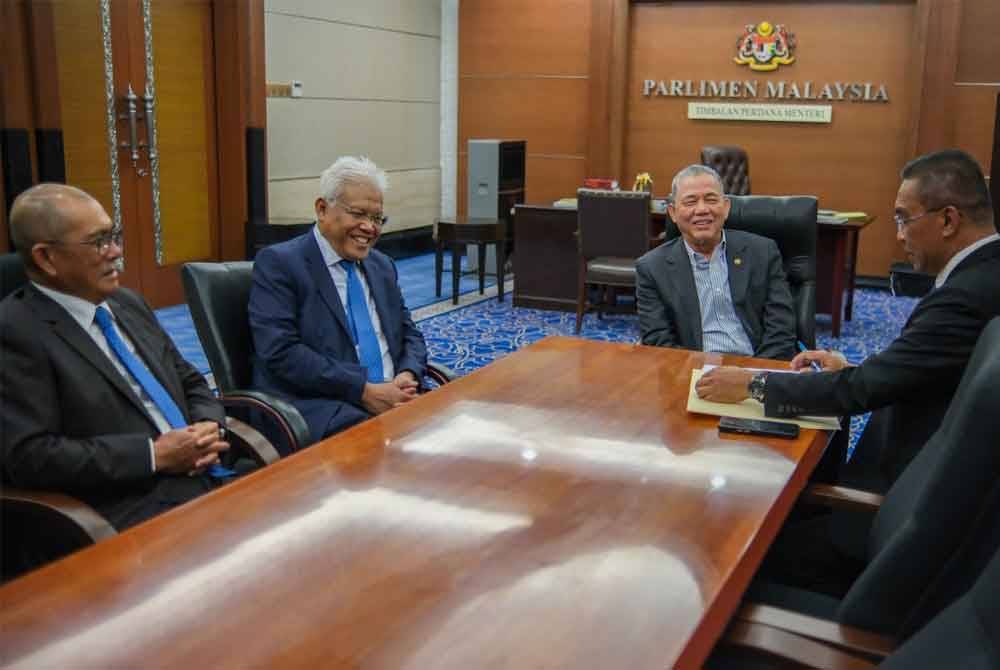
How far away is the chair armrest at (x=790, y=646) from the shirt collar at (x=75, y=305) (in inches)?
69.2

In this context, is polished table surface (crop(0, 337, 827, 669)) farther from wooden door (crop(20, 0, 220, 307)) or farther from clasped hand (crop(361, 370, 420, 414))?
wooden door (crop(20, 0, 220, 307))

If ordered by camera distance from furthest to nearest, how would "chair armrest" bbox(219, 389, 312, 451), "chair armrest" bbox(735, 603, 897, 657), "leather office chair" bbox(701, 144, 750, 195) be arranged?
1. "leather office chair" bbox(701, 144, 750, 195)
2. "chair armrest" bbox(219, 389, 312, 451)
3. "chair armrest" bbox(735, 603, 897, 657)

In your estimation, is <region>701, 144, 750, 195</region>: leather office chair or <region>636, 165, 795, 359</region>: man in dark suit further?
<region>701, 144, 750, 195</region>: leather office chair

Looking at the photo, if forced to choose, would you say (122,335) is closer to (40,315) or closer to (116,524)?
(40,315)

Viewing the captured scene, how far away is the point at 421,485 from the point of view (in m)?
1.98

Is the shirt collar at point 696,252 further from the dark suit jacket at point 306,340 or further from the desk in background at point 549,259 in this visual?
the desk in background at point 549,259

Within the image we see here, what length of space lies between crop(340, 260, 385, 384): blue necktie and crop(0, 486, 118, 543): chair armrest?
129 cm

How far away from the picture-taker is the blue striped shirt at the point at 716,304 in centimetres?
382

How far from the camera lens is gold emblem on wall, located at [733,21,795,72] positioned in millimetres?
9594

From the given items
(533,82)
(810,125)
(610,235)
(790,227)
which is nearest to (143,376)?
(790,227)

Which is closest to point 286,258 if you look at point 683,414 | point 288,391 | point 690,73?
point 288,391

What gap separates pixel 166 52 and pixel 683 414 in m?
6.15

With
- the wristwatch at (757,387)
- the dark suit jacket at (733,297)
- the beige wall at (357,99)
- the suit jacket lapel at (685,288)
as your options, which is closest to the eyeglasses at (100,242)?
the wristwatch at (757,387)

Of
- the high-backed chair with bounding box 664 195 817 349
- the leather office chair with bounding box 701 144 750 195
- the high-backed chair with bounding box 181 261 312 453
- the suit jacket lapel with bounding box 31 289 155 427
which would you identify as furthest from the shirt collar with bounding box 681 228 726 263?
the leather office chair with bounding box 701 144 750 195
